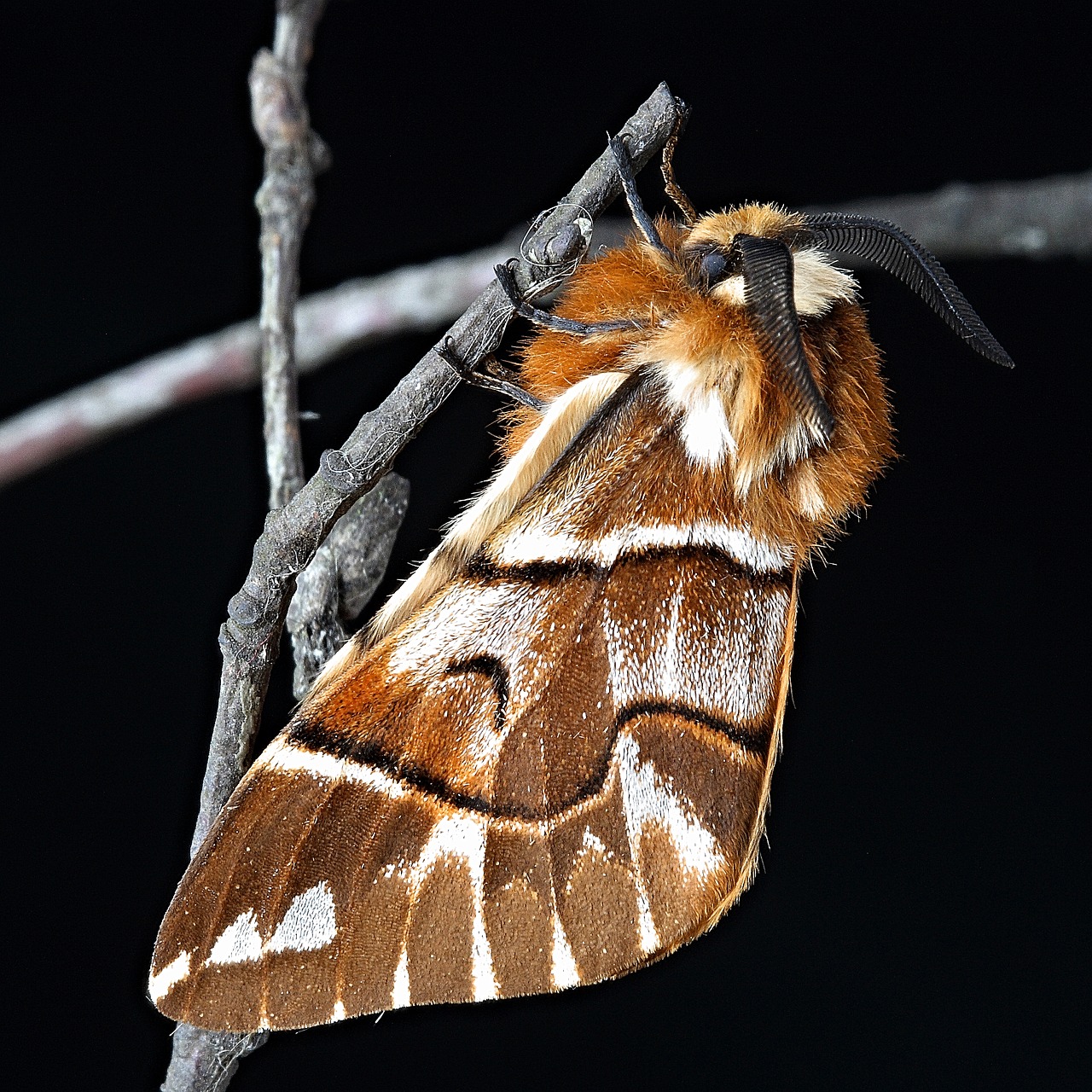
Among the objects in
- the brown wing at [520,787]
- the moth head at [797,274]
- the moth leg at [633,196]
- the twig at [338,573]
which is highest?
the moth leg at [633,196]

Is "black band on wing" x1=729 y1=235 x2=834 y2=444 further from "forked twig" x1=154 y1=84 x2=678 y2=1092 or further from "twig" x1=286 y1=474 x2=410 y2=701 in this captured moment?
"twig" x1=286 y1=474 x2=410 y2=701

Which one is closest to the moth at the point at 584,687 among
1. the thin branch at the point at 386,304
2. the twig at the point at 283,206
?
the twig at the point at 283,206

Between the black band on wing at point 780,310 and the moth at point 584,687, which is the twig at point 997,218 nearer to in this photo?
the moth at point 584,687

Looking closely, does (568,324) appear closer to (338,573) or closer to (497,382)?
(497,382)

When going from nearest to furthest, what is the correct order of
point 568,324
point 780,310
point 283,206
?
point 780,310
point 568,324
point 283,206

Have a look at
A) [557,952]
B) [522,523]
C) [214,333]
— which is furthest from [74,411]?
[557,952]

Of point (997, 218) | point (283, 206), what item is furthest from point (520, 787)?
point (997, 218)
